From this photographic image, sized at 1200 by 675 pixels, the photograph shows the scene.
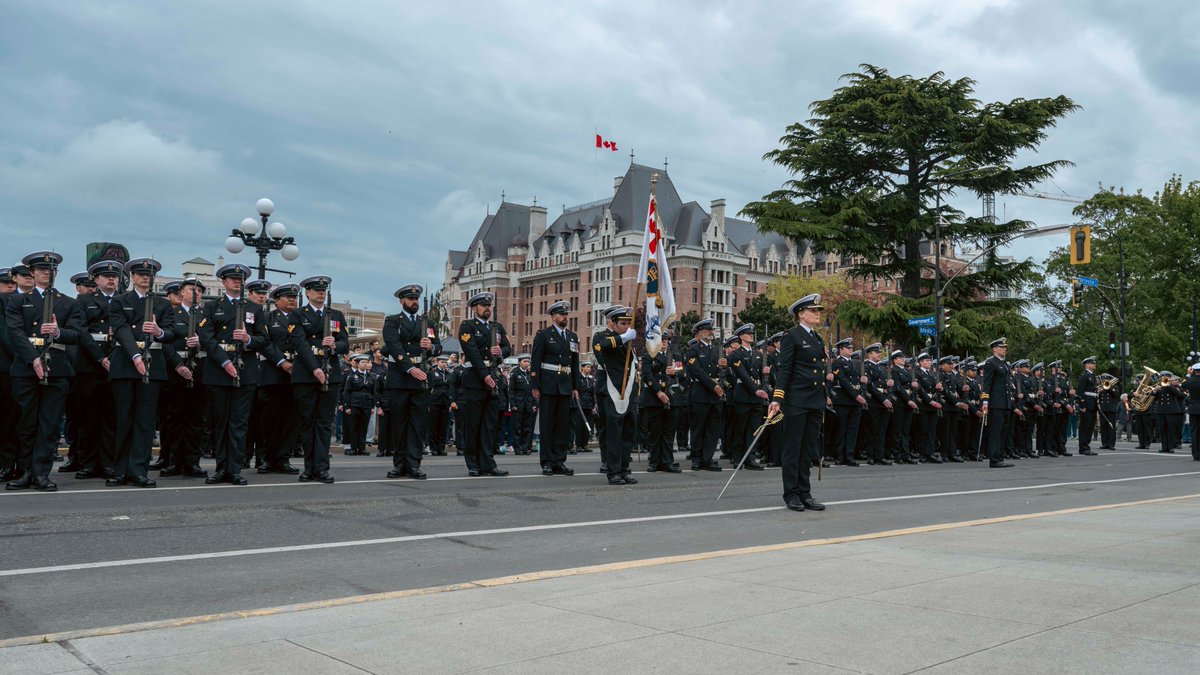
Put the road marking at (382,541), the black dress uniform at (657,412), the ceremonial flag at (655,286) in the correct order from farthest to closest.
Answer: the black dress uniform at (657,412)
the ceremonial flag at (655,286)
the road marking at (382,541)

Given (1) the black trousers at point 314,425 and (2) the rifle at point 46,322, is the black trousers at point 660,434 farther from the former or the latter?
(2) the rifle at point 46,322

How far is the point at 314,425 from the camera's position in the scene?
12.2 meters

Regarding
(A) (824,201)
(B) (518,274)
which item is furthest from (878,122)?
(B) (518,274)

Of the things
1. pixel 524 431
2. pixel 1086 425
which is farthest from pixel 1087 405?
pixel 524 431

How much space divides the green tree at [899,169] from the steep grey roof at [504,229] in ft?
374

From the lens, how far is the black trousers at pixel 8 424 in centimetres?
1125

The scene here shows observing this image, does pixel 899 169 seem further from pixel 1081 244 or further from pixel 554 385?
pixel 554 385

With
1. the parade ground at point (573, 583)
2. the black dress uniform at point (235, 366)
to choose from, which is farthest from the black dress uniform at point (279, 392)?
the parade ground at point (573, 583)

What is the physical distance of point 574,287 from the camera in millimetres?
137500

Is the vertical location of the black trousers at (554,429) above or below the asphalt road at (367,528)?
above

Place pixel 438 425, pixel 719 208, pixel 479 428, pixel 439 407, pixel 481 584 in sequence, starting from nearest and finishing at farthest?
pixel 481 584 < pixel 479 428 < pixel 438 425 < pixel 439 407 < pixel 719 208

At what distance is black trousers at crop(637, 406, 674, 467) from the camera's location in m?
15.4

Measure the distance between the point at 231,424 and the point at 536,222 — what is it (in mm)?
142557

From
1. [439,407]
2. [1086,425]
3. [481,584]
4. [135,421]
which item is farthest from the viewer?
[1086,425]
